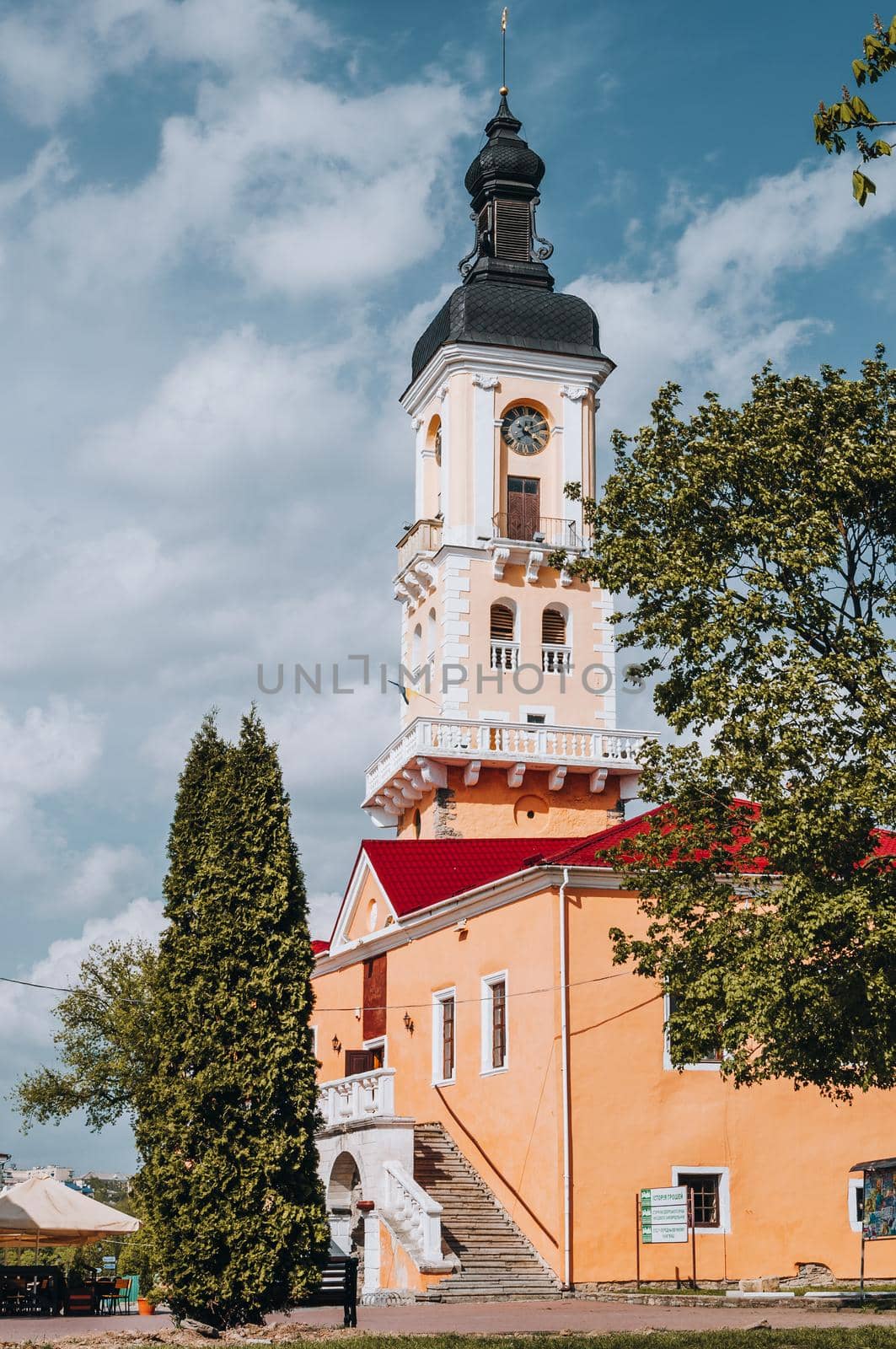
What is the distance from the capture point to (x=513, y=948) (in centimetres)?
2623

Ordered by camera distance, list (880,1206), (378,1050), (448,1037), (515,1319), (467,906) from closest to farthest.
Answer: (515,1319)
(880,1206)
(467,906)
(448,1037)
(378,1050)

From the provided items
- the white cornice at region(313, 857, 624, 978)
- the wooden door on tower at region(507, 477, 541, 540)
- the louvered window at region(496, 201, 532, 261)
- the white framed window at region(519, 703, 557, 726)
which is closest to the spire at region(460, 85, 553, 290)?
the louvered window at region(496, 201, 532, 261)

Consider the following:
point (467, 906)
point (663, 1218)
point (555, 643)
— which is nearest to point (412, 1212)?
point (663, 1218)

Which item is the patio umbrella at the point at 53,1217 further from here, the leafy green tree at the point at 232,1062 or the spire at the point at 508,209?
the spire at the point at 508,209

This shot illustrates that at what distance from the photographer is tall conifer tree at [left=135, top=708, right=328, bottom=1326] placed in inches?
644

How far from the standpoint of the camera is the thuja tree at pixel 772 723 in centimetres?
1733

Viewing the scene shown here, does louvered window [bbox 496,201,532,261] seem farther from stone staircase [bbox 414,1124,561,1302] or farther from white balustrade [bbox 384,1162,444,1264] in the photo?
white balustrade [bbox 384,1162,444,1264]

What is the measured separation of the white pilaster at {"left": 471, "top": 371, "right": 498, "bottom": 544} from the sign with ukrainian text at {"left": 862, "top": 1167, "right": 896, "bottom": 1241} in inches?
827

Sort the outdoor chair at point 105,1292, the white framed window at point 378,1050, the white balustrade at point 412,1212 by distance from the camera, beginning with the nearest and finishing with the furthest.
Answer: the white balustrade at point 412,1212 < the outdoor chair at point 105,1292 < the white framed window at point 378,1050

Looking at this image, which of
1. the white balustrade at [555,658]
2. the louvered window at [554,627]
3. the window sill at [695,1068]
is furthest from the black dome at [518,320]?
the window sill at [695,1068]

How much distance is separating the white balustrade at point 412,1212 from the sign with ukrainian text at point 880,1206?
20.0 feet

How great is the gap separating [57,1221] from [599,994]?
8.96 meters

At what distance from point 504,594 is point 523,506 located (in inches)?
92.8

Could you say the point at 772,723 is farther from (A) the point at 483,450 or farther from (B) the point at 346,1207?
(A) the point at 483,450
